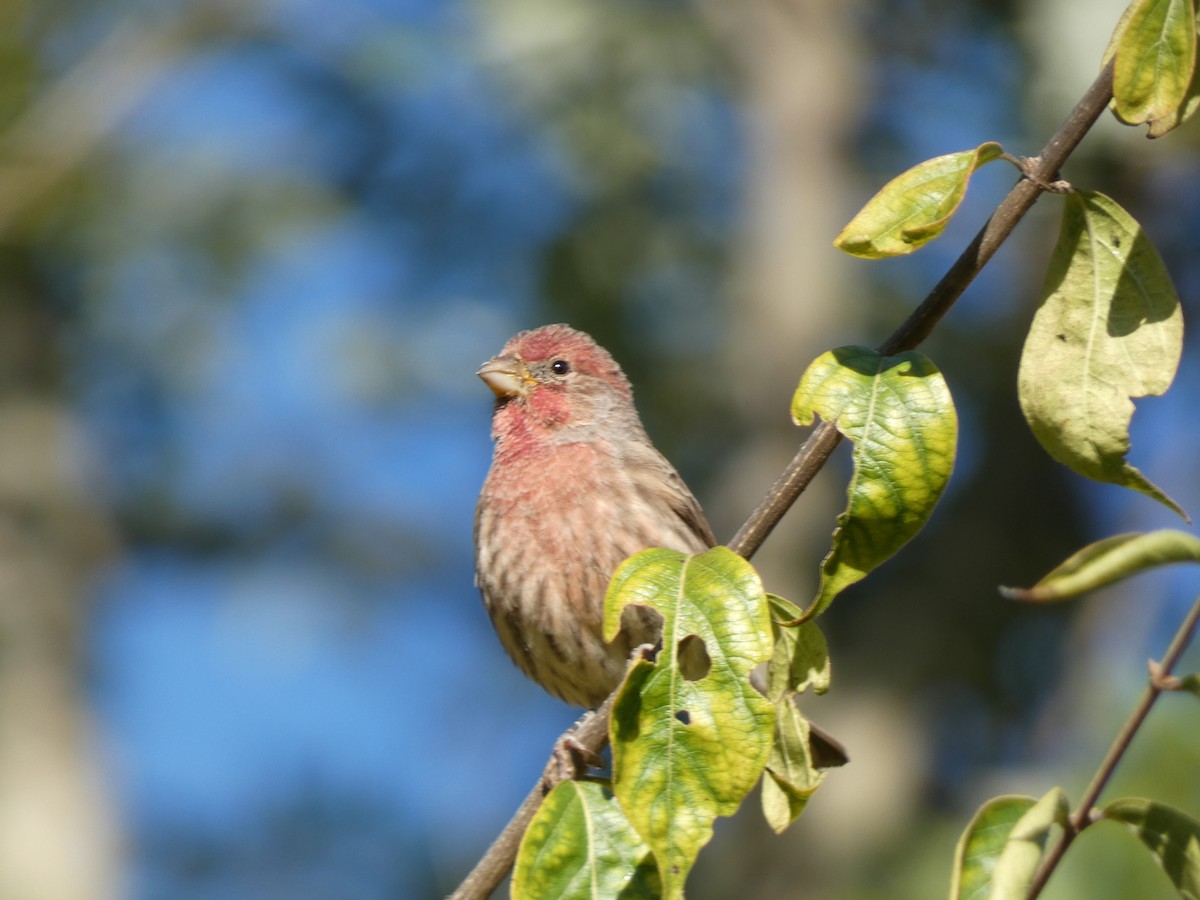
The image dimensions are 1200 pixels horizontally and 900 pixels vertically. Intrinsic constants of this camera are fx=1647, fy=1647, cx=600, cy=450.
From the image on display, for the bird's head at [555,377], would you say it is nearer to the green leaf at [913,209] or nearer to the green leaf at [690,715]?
the green leaf at [690,715]

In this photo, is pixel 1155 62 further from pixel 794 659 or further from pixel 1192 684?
pixel 794 659

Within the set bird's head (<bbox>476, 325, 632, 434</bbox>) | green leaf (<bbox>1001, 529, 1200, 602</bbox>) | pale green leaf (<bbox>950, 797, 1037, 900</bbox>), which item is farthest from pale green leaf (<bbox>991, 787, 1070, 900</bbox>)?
bird's head (<bbox>476, 325, 632, 434</bbox>)

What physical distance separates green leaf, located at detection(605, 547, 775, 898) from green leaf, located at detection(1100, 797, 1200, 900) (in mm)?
585

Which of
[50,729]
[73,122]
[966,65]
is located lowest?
[50,729]

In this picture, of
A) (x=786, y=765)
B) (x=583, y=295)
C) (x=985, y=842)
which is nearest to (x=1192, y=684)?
(x=985, y=842)

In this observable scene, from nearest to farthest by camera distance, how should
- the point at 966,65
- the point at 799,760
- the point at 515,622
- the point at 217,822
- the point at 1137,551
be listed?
the point at 1137,551 < the point at 799,760 < the point at 515,622 < the point at 966,65 < the point at 217,822

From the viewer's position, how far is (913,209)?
2.71 m

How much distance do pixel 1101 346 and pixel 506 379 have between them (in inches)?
141

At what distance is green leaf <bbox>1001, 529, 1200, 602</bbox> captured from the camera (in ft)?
7.43

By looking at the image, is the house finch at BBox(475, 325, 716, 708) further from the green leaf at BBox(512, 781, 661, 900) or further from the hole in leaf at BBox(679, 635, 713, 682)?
the green leaf at BBox(512, 781, 661, 900)

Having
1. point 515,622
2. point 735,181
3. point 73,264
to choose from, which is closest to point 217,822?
point 73,264

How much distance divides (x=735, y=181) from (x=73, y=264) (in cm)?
595

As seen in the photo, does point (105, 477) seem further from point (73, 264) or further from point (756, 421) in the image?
point (756, 421)

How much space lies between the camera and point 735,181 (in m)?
14.3
